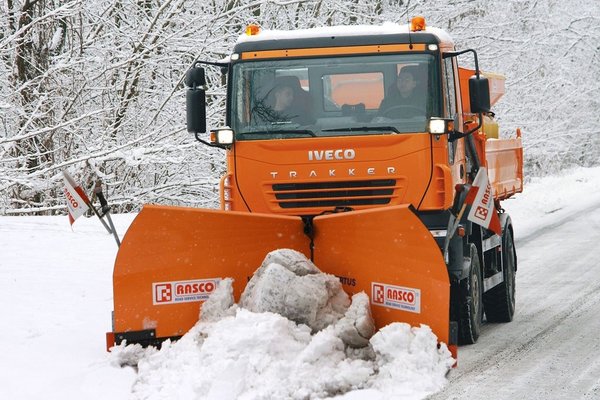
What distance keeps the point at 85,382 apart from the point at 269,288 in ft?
4.27

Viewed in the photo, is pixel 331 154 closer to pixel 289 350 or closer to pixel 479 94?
pixel 479 94

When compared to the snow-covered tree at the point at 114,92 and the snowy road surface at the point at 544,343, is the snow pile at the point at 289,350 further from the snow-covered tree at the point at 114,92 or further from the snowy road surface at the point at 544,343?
the snow-covered tree at the point at 114,92

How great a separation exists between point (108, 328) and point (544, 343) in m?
3.44

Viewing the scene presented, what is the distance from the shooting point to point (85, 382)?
22.0 ft

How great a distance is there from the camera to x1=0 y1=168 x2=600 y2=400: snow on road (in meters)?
6.50

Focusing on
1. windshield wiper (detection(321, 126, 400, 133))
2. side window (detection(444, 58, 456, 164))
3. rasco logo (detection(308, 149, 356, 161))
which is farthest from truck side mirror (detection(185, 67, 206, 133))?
side window (detection(444, 58, 456, 164))

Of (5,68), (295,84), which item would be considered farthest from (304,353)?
(5,68)

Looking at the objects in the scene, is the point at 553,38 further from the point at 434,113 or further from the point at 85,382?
the point at 85,382

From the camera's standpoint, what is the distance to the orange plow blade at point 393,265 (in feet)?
22.7

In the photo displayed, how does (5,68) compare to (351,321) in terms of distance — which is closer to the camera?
(351,321)

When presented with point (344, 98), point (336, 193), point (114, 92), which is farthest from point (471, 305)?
point (114, 92)

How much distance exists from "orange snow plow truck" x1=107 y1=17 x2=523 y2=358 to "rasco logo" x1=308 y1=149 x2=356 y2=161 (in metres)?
0.01

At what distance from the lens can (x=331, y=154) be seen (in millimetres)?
8117

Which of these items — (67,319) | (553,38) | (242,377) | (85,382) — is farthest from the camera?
(553,38)
